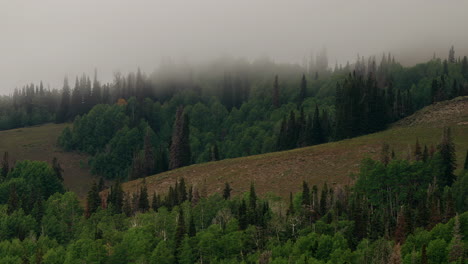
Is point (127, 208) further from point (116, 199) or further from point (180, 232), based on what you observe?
point (180, 232)

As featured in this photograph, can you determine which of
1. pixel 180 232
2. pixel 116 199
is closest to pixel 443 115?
pixel 116 199

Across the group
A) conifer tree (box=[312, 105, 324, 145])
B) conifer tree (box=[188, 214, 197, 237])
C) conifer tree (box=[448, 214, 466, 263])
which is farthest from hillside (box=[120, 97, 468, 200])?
conifer tree (box=[448, 214, 466, 263])

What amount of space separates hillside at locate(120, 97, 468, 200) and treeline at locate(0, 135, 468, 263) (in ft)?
31.9

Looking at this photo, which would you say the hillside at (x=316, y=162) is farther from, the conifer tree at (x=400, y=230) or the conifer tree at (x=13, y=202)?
the conifer tree at (x=400, y=230)

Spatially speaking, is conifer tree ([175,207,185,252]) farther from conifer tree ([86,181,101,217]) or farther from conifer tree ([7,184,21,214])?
conifer tree ([7,184,21,214])

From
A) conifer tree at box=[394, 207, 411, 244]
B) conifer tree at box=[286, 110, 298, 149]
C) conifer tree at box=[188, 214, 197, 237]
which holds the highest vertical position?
conifer tree at box=[286, 110, 298, 149]

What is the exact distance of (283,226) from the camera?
103 meters

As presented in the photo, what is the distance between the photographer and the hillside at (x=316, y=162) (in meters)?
136

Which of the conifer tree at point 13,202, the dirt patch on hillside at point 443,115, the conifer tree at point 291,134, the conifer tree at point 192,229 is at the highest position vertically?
the dirt patch on hillside at point 443,115

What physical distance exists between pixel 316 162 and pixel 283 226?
4583 centimetres

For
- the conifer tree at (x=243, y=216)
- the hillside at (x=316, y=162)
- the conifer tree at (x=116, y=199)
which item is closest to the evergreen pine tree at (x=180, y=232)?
the conifer tree at (x=243, y=216)

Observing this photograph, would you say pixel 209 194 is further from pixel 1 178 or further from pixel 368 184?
pixel 1 178

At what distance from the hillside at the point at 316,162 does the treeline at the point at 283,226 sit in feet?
31.9

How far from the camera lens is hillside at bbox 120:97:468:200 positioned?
448 ft
